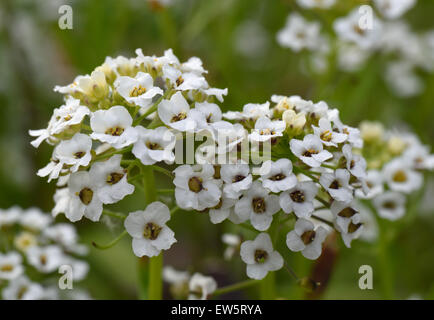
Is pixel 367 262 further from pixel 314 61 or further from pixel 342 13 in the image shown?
pixel 342 13

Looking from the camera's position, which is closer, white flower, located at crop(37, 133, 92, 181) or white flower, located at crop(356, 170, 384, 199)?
white flower, located at crop(37, 133, 92, 181)

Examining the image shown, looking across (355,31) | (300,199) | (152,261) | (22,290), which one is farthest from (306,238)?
(355,31)

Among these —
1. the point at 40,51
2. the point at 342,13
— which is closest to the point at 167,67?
the point at 342,13

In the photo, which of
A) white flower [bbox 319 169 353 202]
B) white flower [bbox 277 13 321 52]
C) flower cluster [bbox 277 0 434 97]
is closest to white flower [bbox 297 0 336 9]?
flower cluster [bbox 277 0 434 97]

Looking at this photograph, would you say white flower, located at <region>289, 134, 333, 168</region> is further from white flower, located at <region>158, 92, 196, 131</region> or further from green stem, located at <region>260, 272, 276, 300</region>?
green stem, located at <region>260, 272, 276, 300</region>

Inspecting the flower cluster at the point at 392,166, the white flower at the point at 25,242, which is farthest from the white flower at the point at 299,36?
the white flower at the point at 25,242

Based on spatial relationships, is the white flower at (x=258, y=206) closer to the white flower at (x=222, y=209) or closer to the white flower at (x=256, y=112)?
the white flower at (x=222, y=209)

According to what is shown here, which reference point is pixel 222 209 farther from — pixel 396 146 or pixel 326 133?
pixel 396 146
